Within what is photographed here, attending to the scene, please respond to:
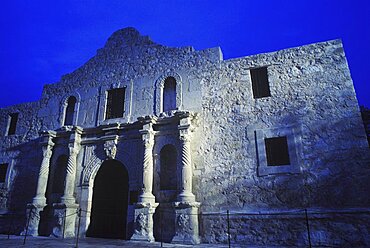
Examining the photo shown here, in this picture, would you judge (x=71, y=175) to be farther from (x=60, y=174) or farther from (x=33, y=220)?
(x=33, y=220)

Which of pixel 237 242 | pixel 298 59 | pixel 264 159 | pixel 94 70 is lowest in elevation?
pixel 237 242

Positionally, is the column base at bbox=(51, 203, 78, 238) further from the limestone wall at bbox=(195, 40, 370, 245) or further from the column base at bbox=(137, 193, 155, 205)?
the limestone wall at bbox=(195, 40, 370, 245)

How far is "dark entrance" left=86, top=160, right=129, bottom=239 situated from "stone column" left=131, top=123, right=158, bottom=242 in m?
1.60

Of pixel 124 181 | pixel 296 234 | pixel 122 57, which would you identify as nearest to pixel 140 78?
pixel 122 57

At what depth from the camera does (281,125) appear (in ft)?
27.8

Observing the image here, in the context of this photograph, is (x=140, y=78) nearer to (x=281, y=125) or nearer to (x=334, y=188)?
(x=281, y=125)

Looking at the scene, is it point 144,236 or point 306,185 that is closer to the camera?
point 306,185

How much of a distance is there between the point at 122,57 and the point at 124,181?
561 cm

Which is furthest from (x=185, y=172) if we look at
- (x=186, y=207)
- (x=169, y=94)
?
(x=169, y=94)

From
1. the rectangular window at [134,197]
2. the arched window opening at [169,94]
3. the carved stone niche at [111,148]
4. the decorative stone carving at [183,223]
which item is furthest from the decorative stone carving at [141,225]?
the arched window opening at [169,94]

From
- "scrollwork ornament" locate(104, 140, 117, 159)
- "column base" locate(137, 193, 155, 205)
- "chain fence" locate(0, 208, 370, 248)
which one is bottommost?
"chain fence" locate(0, 208, 370, 248)

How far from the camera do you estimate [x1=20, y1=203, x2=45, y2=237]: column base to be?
9.55m

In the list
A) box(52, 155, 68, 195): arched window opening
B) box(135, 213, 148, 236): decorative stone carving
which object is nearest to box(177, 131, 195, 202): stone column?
box(135, 213, 148, 236): decorative stone carving

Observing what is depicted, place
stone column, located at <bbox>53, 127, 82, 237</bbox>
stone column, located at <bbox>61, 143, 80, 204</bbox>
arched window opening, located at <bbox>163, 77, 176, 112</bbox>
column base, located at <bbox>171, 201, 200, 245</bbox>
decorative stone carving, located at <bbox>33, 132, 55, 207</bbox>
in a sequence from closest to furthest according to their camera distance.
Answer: column base, located at <bbox>171, 201, 200, 245</bbox>
stone column, located at <bbox>53, 127, 82, 237</bbox>
stone column, located at <bbox>61, 143, 80, 204</bbox>
decorative stone carving, located at <bbox>33, 132, 55, 207</bbox>
arched window opening, located at <bbox>163, 77, 176, 112</bbox>
